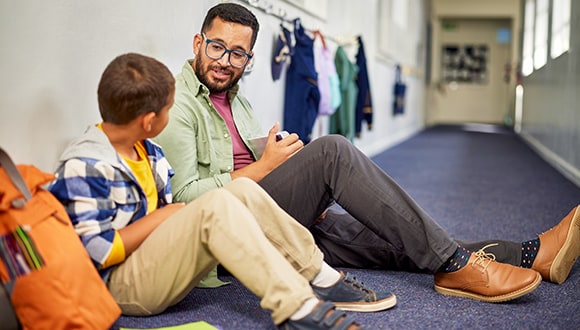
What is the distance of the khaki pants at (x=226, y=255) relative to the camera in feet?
4.66

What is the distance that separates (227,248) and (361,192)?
1.63ft

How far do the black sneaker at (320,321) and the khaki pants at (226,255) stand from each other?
27mm

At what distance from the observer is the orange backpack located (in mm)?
1313

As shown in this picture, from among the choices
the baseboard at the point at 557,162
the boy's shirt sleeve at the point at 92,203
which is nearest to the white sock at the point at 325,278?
the boy's shirt sleeve at the point at 92,203

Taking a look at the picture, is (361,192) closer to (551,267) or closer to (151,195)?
(151,195)

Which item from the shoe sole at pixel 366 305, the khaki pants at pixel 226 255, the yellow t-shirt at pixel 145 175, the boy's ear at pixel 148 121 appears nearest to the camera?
the khaki pants at pixel 226 255

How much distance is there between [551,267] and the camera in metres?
2.07

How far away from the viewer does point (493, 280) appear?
72.8 inches

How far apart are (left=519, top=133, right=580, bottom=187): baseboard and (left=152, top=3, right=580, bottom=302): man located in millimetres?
2953

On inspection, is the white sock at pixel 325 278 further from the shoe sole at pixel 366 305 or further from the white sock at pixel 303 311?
the white sock at pixel 303 311

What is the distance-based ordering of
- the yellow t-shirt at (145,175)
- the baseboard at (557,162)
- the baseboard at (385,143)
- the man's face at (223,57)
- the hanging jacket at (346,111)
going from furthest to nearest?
1. the baseboard at (385,143)
2. the hanging jacket at (346,111)
3. the baseboard at (557,162)
4. the man's face at (223,57)
5. the yellow t-shirt at (145,175)

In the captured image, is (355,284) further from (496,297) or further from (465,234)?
(465,234)

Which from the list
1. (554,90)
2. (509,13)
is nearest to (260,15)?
(554,90)

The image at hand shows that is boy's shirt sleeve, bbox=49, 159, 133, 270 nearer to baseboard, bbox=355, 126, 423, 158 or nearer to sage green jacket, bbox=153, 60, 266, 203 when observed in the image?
sage green jacket, bbox=153, 60, 266, 203
